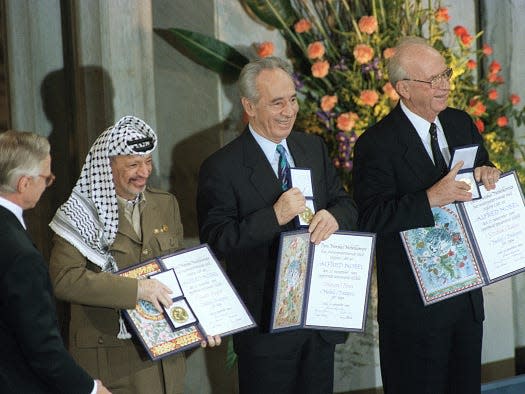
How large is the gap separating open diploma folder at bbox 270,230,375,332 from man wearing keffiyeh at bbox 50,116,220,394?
342 millimetres

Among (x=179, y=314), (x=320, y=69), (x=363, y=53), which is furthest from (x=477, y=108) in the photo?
(x=179, y=314)

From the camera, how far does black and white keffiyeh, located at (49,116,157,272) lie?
319cm

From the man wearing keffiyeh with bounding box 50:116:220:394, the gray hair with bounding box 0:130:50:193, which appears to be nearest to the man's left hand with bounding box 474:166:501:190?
the man wearing keffiyeh with bounding box 50:116:220:394

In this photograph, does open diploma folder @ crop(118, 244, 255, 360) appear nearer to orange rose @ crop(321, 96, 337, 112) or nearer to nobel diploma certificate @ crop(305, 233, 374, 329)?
nobel diploma certificate @ crop(305, 233, 374, 329)

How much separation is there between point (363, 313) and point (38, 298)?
1424mm

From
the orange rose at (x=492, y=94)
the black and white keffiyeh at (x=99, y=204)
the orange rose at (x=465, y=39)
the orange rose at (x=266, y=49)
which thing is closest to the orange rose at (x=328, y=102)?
the orange rose at (x=266, y=49)

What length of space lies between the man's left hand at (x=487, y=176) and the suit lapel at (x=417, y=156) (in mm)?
156

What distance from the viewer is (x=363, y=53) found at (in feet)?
15.0

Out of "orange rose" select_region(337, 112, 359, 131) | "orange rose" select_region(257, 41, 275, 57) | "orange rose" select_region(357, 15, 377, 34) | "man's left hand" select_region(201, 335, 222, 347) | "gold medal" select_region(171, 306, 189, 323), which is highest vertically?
"orange rose" select_region(357, 15, 377, 34)

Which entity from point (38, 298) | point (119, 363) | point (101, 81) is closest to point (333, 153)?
point (101, 81)

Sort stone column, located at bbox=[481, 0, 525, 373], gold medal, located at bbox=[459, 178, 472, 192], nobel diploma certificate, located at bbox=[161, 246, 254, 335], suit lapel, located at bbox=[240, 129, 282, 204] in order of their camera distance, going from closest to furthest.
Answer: nobel diploma certificate, located at bbox=[161, 246, 254, 335], suit lapel, located at bbox=[240, 129, 282, 204], gold medal, located at bbox=[459, 178, 472, 192], stone column, located at bbox=[481, 0, 525, 373]

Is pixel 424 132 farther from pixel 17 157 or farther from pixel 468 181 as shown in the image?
pixel 17 157

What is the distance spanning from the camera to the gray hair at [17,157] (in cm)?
259

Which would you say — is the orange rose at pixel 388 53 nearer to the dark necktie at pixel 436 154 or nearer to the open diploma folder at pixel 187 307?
the dark necktie at pixel 436 154
